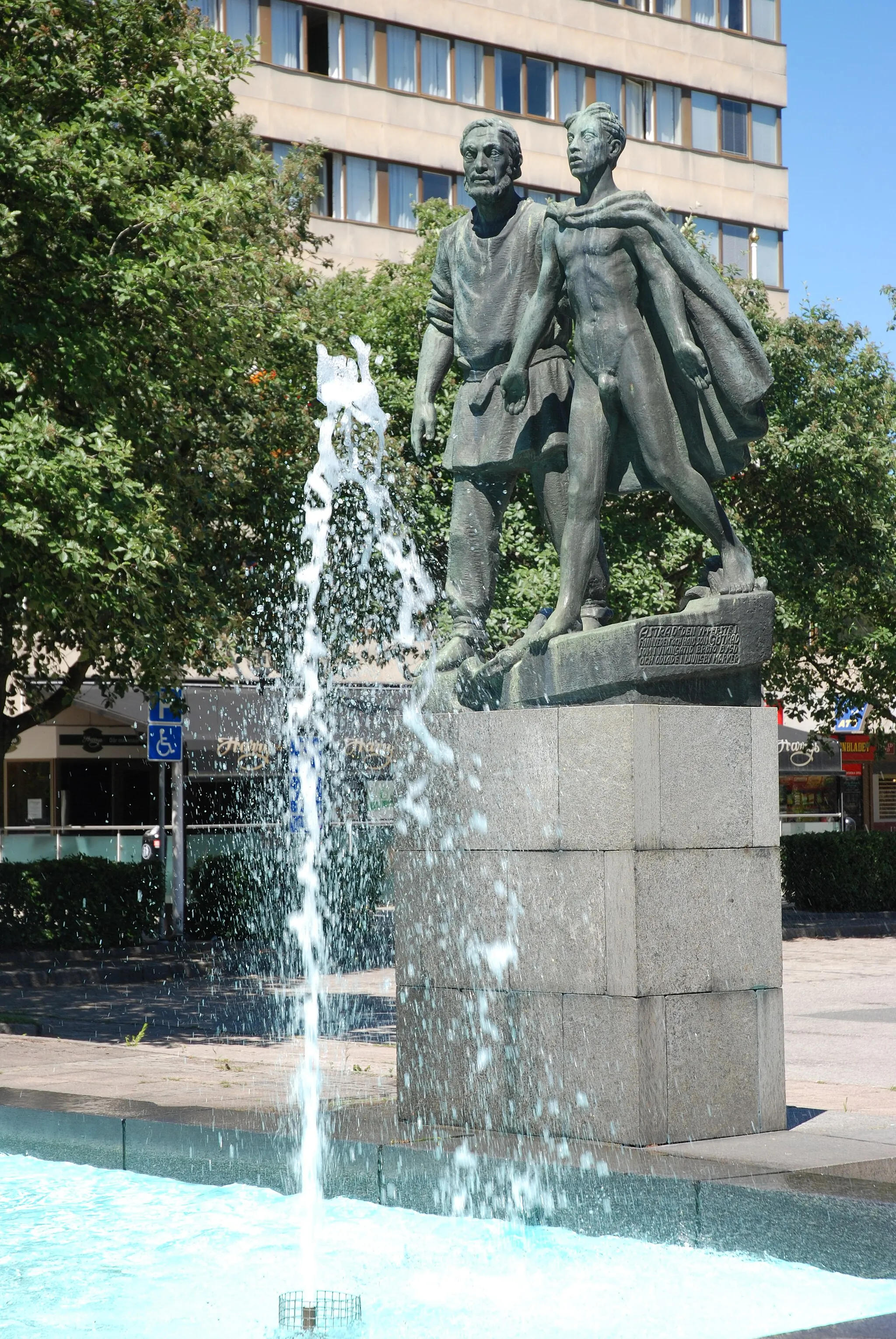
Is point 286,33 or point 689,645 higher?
point 286,33

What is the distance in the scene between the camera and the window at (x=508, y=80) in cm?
4106

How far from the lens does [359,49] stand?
127 ft

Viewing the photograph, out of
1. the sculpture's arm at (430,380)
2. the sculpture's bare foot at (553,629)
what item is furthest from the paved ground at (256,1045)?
the sculpture's arm at (430,380)

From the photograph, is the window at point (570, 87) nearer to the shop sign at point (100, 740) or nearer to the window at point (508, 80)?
the window at point (508, 80)

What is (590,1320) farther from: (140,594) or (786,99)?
(786,99)

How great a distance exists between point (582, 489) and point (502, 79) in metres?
35.9

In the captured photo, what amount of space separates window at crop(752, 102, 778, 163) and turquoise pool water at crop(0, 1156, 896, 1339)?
1695 inches

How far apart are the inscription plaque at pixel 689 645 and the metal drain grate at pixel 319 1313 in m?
2.83

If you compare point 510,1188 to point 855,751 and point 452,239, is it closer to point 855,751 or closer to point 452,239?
point 452,239

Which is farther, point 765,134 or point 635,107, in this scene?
point 765,134

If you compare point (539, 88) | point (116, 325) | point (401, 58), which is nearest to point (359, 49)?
point (401, 58)

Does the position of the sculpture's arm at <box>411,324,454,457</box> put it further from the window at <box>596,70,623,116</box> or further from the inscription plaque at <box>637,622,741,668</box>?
the window at <box>596,70,623,116</box>

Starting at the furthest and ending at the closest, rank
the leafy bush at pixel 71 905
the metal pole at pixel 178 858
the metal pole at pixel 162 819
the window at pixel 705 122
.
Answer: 1. the window at pixel 705 122
2. the metal pole at pixel 162 819
3. the metal pole at pixel 178 858
4. the leafy bush at pixel 71 905

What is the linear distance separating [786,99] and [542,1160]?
44.3 metres
